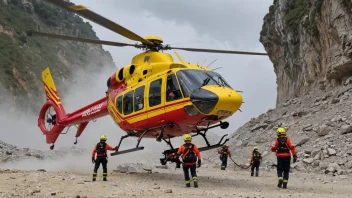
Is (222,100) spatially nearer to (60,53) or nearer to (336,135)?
(336,135)

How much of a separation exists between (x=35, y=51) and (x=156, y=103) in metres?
62.8

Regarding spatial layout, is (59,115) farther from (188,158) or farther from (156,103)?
(188,158)

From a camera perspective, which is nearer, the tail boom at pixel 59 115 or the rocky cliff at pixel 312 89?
the tail boom at pixel 59 115

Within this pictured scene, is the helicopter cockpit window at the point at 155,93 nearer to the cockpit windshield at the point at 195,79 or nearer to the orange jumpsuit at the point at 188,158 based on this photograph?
the cockpit windshield at the point at 195,79

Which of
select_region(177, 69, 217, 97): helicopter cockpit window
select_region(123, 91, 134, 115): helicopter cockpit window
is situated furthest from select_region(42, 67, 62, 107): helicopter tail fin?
select_region(177, 69, 217, 97): helicopter cockpit window

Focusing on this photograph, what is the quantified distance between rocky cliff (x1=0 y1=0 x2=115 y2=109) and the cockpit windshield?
158 feet

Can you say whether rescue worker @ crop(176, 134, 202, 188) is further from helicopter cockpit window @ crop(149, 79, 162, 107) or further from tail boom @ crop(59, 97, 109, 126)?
tail boom @ crop(59, 97, 109, 126)

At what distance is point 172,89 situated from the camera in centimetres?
1045

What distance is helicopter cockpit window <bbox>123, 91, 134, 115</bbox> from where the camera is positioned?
38.2 ft

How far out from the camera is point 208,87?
9945mm

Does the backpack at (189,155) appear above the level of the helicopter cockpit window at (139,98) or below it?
below

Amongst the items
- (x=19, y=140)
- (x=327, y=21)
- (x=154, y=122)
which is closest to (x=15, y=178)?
(x=154, y=122)

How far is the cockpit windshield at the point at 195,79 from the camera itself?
1007 cm

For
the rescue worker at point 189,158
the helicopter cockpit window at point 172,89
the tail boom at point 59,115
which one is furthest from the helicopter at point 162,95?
the rescue worker at point 189,158
